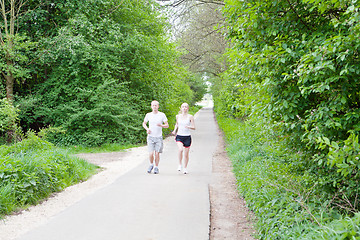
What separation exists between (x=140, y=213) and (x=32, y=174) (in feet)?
7.42

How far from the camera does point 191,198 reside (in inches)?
237

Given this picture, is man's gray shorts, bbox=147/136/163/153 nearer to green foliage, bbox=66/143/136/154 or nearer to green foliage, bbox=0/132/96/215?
green foliage, bbox=0/132/96/215

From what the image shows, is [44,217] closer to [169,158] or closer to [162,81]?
[169,158]

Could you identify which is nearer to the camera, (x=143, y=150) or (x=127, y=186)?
(x=127, y=186)

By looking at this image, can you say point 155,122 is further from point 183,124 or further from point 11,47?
point 11,47

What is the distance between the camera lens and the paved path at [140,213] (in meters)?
4.27

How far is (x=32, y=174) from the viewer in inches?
223

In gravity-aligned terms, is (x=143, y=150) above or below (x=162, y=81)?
below

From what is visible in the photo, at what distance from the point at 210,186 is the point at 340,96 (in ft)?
14.0

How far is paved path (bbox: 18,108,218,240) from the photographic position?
4.27 metres

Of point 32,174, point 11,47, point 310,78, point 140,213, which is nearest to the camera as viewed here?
point 310,78

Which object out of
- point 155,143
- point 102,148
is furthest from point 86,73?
point 155,143

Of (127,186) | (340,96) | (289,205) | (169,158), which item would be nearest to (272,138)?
(289,205)

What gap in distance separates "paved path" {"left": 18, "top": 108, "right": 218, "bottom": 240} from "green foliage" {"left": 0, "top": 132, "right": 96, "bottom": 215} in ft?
2.92
